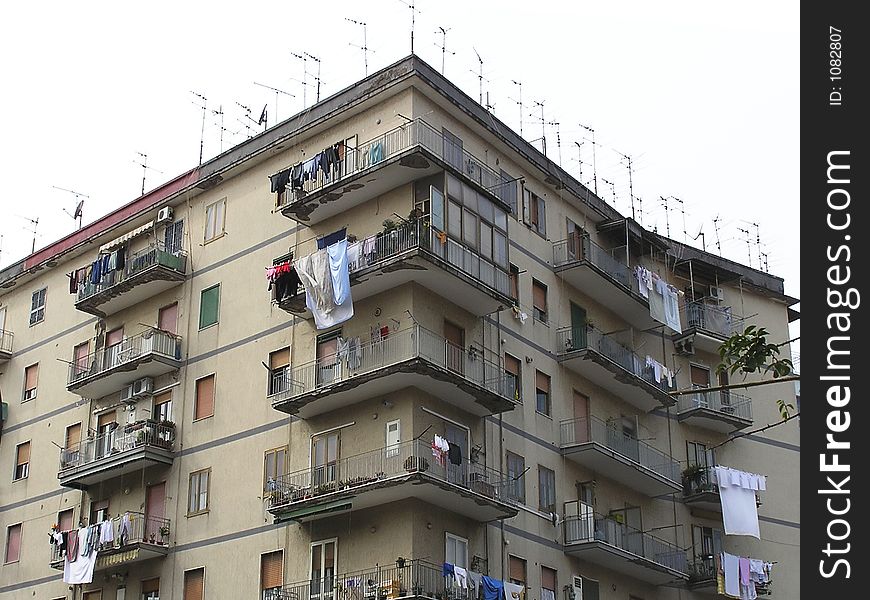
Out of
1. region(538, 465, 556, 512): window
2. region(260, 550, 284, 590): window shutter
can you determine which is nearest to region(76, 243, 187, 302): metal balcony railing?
region(260, 550, 284, 590): window shutter

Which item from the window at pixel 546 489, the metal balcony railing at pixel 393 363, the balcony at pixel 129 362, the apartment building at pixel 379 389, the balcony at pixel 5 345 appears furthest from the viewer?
the balcony at pixel 5 345

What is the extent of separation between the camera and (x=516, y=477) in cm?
4025

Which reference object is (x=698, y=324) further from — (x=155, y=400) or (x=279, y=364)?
(x=155, y=400)

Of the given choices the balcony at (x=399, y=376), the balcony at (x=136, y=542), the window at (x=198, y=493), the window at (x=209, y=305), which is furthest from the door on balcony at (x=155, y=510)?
the balcony at (x=399, y=376)

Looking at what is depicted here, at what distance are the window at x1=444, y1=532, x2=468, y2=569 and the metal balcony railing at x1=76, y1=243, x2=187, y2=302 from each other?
1576 centimetres

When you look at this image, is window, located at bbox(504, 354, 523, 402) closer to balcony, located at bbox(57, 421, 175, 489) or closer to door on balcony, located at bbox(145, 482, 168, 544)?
balcony, located at bbox(57, 421, 175, 489)

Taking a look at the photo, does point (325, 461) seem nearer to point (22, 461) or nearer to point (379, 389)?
point (379, 389)

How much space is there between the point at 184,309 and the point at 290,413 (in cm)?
855

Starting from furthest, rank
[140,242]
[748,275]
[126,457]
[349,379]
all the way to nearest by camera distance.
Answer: [748,275] < [140,242] < [126,457] < [349,379]

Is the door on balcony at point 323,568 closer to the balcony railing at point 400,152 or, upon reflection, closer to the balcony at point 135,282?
the balcony railing at point 400,152

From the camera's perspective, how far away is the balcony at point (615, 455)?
4306 centimetres

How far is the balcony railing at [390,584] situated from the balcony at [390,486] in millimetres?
2021

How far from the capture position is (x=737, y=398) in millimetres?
52062
